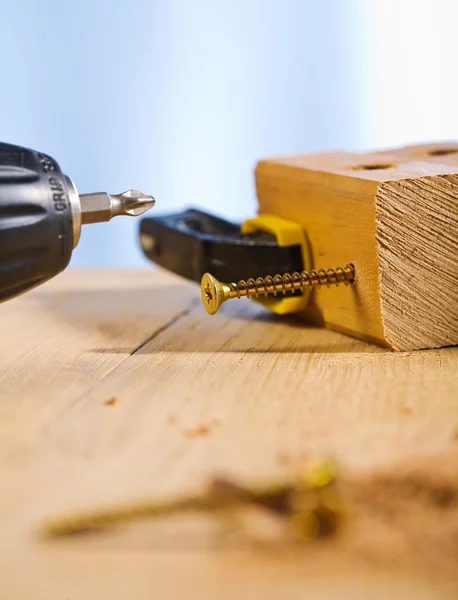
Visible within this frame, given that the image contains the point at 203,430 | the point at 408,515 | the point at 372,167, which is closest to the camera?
the point at 408,515

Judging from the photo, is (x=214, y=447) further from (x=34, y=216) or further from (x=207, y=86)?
(x=207, y=86)

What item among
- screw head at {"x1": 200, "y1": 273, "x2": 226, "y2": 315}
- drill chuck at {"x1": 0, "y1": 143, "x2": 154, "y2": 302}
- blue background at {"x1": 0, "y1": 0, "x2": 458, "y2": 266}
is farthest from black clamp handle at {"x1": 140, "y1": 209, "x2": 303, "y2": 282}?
blue background at {"x1": 0, "y1": 0, "x2": 458, "y2": 266}

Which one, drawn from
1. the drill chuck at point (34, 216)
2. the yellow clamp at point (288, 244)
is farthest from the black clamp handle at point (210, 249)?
the drill chuck at point (34, 216)

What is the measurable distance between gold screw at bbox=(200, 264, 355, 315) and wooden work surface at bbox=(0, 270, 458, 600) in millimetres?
58

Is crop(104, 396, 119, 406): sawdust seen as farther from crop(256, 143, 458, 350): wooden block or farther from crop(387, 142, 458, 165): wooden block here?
crop(387, 142, 458, 165): wooden block

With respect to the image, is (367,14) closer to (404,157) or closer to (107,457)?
(404,157)

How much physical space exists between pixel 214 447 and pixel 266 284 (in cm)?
25

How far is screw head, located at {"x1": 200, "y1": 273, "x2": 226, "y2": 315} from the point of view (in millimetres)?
754

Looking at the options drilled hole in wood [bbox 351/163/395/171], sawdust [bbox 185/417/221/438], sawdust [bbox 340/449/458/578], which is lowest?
sawdust [bbox 185/417/221/438]

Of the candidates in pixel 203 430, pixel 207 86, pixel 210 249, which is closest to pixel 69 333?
pixel 210 249

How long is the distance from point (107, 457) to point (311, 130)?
5.54 ft

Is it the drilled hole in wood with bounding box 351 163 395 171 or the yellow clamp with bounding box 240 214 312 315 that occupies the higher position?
the drilled hole in wood with bounding box 351 163 395 171

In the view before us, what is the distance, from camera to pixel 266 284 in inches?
30.2

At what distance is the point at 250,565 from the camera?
415mm
